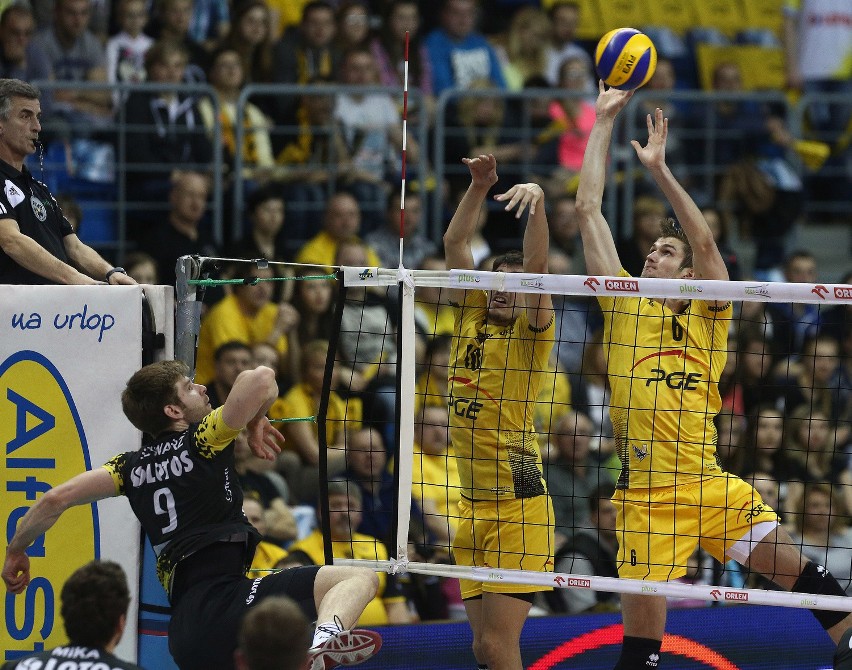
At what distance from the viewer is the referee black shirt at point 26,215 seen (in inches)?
271

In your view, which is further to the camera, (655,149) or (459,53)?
(459,53)

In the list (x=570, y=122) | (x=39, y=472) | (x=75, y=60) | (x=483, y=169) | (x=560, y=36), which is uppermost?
(x=560, y=36)

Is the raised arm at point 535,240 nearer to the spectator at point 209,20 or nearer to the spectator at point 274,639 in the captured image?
the spectator at point 274,639

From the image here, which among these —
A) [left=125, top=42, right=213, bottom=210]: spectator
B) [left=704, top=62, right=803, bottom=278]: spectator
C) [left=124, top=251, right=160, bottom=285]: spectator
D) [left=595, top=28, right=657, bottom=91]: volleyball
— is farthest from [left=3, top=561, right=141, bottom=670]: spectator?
[left=704, top=62, right=803, bottom=278]: spectator

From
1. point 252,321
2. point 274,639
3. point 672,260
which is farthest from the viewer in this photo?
point 252,321

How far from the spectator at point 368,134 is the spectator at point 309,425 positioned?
1917 millimetres

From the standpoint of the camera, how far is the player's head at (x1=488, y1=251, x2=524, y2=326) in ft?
23.2

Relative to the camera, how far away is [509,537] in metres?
6.96

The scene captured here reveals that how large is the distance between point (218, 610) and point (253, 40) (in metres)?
7.53

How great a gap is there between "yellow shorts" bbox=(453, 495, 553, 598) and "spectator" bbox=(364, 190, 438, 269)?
15.8ft

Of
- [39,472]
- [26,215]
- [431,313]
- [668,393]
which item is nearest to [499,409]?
[668,393]

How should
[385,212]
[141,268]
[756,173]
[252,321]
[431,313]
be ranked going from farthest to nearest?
[756,173], [385,212], [431,313], [252,321], [141,268]

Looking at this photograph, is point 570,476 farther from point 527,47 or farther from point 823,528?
point 527,47

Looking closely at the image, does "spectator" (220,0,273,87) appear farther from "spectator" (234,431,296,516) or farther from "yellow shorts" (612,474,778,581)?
"yellow shorts" (612,474,778,581)
